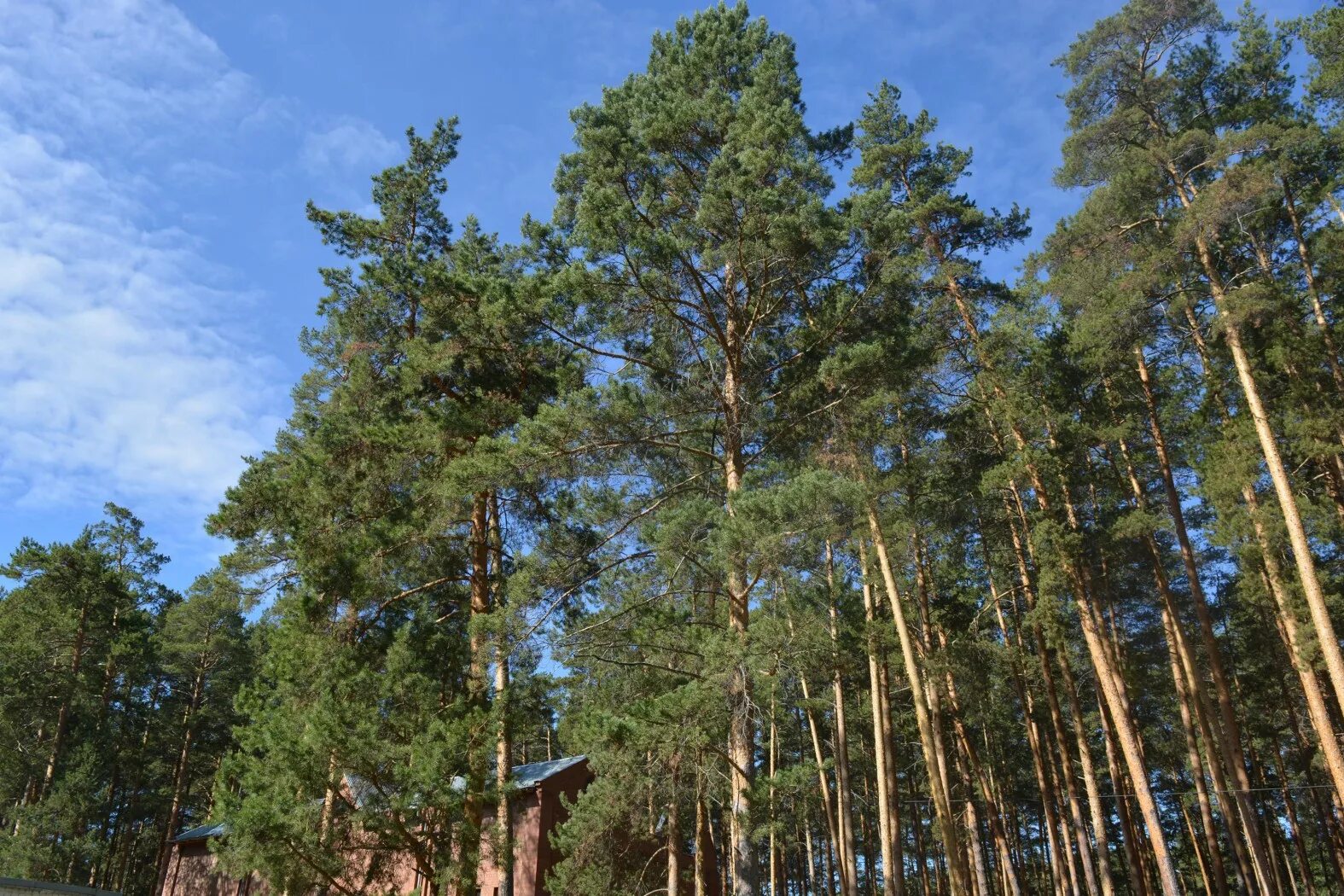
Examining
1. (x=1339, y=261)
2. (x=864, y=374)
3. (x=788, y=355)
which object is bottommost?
(x=864, y=374)

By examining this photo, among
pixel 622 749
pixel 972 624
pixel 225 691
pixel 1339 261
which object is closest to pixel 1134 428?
pixel 1339 261

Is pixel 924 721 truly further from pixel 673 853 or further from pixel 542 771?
pixel 542 771

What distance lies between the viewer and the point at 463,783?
12.4 metres

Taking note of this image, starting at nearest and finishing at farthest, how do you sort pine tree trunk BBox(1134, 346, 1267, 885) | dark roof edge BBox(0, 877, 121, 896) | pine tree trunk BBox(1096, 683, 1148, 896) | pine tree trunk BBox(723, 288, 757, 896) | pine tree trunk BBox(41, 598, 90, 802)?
pine tree trunk BBox(723, 288, 757, 896)
dark roof edge BBox(0, 877, 121, 896)
pine tree trunk BBox(1134, 346, 1267, 885)
pine tree trunk BBox(1096, 683, 1148, 896)
pine tree trunk BBox(41, 598, 90, 802)

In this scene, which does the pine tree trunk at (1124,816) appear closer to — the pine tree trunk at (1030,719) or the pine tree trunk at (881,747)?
the pine tree trunk at (1030,719)

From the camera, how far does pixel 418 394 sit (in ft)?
45.6

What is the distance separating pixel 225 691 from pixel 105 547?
628 cm

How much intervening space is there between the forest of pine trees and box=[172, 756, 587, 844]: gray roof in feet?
0.95

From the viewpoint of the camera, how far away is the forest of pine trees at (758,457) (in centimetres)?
981

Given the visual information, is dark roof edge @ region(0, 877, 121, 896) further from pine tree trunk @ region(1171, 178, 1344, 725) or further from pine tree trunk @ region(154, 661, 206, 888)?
pine tree trunk @ region(154, 661, 206, 888)

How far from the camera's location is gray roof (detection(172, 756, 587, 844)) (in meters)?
10.3

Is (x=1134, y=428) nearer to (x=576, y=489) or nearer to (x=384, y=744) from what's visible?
(x=576, y=489)

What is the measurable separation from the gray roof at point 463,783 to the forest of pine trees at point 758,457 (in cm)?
29

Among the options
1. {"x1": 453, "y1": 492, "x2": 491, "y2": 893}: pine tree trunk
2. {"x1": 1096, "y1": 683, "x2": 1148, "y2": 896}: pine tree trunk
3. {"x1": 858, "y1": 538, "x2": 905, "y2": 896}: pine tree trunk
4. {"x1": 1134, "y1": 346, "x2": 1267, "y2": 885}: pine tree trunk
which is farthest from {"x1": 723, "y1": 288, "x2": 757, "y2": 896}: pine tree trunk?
{"x1": 1096, "y1": 683, "x2": 1148, "y2": 896}: pine tree trunk
